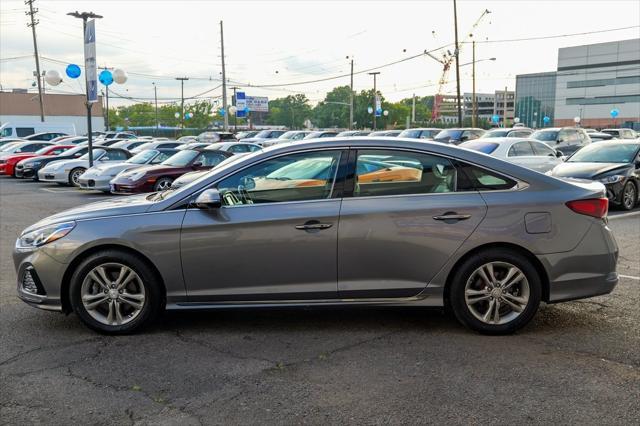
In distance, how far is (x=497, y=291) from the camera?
4.71m

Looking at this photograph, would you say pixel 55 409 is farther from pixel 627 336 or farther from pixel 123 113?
pixel 123 113

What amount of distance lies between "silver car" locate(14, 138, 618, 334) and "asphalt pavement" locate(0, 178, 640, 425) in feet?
0.96

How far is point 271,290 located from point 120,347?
1216 millimetres

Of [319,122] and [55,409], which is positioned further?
[319,122]

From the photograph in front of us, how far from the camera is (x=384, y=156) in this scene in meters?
4.84

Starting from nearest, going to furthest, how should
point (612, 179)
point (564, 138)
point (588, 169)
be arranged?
point (612, 179) < point (588, 169) < point (564, 138)

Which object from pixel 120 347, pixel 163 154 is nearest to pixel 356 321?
pixel 120 347

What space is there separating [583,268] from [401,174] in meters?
1.62

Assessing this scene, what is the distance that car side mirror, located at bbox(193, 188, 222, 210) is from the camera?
4.61m

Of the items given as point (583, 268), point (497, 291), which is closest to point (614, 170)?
point (583, 268)

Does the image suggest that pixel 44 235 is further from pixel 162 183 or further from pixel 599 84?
pixel 599 84

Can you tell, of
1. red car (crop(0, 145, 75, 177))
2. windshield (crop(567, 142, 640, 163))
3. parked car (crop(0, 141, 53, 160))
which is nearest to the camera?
windshield (crop(567, 142, 640, 163))

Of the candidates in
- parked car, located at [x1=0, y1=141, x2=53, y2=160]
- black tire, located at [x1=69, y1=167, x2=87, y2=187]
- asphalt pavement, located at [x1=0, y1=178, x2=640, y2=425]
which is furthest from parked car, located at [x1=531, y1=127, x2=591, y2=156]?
parked car, located at [x1=0, y1=141, x2=53, y2=160]

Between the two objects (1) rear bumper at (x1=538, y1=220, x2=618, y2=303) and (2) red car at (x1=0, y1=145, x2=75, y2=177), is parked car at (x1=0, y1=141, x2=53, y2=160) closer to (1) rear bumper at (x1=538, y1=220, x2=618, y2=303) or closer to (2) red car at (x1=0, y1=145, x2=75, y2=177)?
(2) red car at (x1=0, y1=145, x2=75, y2=177)
